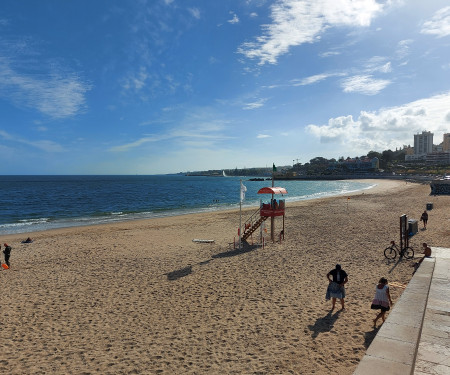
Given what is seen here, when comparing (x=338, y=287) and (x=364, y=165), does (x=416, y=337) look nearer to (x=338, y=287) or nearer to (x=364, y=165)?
(x=338, y=287)

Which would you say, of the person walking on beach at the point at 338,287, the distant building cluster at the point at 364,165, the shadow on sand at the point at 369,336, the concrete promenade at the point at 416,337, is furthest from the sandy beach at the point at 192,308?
the distant building cluster at the point at 364,165

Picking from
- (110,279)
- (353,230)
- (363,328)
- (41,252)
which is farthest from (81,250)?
(353,230)

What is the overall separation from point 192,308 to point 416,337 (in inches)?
239

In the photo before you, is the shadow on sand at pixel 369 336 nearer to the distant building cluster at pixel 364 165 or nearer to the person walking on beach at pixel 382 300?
the person walking on beach at pixel 382 300

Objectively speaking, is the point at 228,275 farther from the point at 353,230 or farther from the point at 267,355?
the point at 353,230

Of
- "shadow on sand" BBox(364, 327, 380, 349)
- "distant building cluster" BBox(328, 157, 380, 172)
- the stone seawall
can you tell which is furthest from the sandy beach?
"distant building cluster" BBox(328, 157, 380, 172)

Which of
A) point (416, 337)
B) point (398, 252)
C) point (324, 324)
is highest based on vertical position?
point (416, 337)

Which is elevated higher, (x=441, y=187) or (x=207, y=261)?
(x=441, y=187)

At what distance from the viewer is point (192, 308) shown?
932cm

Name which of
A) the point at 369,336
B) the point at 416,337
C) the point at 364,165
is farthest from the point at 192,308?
the point at 364,165

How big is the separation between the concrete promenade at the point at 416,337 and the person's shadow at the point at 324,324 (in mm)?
1668

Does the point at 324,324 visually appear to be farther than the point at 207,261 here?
No

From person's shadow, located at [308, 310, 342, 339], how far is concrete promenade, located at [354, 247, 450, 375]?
1668mm

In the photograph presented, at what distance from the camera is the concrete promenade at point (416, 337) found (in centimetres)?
485
